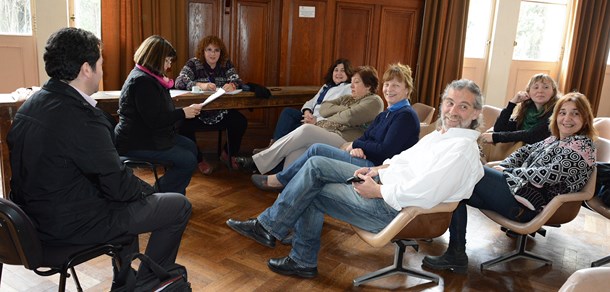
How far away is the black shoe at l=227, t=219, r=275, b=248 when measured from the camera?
2791mm

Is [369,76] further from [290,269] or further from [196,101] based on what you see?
[290,269]

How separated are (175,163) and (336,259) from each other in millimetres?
1136

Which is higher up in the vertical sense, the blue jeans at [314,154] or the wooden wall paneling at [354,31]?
the wooden wall paneling at [354,31]

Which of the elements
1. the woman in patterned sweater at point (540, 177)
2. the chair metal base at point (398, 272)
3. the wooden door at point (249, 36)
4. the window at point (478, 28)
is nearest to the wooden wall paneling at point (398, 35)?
the window at point (478, 28)

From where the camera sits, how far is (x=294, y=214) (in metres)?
2.51

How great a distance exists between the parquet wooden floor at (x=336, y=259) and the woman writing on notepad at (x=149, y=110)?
0.52m

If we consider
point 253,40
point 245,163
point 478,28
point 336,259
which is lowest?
point 336,259

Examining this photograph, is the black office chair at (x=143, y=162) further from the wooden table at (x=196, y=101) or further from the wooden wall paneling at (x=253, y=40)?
the wooden wall paneling at (x=253, y=40)

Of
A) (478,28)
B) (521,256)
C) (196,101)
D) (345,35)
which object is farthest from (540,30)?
(196,101)

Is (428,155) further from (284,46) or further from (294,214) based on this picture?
(284,46)

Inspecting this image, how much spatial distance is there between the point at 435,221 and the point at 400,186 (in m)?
0.23

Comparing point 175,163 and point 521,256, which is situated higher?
point 175,163

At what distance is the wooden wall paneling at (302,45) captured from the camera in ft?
16.8

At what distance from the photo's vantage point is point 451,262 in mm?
2711
